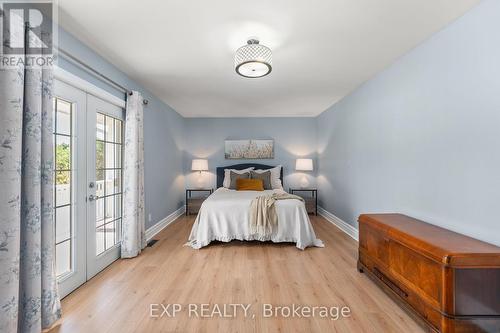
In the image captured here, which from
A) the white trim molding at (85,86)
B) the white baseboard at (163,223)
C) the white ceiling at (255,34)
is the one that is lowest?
the white baseboard at (163,223)

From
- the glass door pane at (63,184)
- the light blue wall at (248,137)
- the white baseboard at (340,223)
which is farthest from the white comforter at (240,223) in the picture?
the light blue wall at (248,137)

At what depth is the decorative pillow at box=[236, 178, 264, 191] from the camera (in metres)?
4.89

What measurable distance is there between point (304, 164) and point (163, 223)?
3.38 m

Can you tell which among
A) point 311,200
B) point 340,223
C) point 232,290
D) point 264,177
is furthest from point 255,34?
point 311,200

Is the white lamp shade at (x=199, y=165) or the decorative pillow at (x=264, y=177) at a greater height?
the white lamp shade at (x=199, y=165)

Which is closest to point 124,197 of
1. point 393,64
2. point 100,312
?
point 100,312

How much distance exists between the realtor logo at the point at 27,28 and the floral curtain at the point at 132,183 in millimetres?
1251

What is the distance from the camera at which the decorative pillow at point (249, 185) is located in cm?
Answer: 489

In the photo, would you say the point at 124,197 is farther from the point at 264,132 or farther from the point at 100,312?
the point at 264,132

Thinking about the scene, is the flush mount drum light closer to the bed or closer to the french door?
the french door

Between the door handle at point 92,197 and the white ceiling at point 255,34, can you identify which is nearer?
the white ceiling at point 255,34

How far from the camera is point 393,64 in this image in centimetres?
282

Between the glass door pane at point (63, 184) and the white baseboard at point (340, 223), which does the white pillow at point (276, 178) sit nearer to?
the white baseboard at point (340, 223)

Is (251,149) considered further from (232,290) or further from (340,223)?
(232,290)
